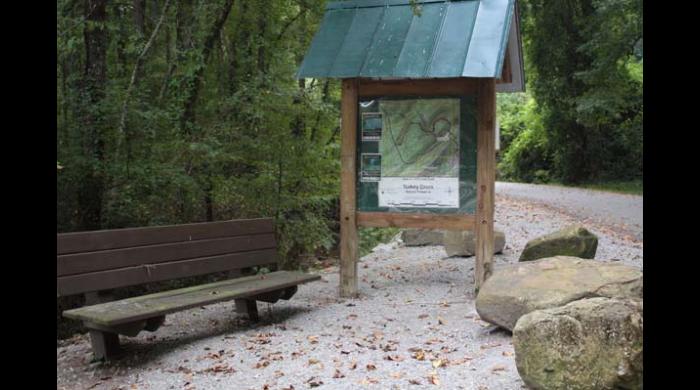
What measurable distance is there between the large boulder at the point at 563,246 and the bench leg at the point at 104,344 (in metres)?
5.03

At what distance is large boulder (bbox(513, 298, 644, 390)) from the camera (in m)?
A: 3.77

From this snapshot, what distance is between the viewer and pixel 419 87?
7457 mm

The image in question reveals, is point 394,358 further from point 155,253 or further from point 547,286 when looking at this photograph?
point 155,253

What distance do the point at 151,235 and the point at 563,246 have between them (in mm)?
4858

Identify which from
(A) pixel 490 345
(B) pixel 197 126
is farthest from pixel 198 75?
(A) pixel 490 345

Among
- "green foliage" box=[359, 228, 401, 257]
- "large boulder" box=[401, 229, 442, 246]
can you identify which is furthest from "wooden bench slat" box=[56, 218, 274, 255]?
"green foliage" box=[359, 228, 401, 257]

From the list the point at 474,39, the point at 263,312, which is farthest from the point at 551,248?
the point at 263,312

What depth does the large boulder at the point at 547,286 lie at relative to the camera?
208 inches

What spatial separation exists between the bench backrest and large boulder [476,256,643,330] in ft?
8.80

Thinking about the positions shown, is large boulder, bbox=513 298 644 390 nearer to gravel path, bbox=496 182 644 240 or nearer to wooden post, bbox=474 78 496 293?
wooden post, bbox=474 78 496 293

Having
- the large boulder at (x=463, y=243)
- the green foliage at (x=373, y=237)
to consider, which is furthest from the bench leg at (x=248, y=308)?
the green foliage at (x=373, y=237)
